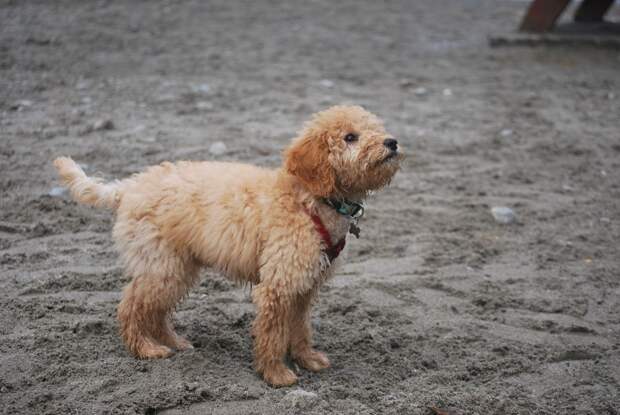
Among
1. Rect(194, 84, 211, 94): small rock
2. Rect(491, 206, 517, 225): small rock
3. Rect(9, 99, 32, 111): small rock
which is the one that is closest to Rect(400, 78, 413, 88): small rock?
Rect(194, 84, 211, 94): small rock

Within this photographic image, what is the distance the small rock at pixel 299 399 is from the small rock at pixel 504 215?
3.19 metres

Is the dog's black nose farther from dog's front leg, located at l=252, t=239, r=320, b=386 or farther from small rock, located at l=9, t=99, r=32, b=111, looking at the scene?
small rock, located at l=9, t=99, r=32, b=111

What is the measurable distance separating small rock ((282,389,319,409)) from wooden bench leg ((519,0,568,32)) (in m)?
10.0

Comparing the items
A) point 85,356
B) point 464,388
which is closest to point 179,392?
point 85,356

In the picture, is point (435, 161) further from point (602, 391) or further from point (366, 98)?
point (602, 391)

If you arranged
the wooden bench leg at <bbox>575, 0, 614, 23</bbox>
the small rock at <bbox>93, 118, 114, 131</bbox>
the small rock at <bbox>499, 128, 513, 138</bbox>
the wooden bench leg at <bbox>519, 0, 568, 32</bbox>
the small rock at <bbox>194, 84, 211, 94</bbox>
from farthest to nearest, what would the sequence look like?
the wooden bench leg at <bbox>575, 0, 614, 23</bbox> < the wooden bench leg at <bbox>519, 0, 568, 32</bbox> < the small rock at <bbox>194, 84, 211, 94</bbox> < the small rock at <bbox>499, 128, 513, 138</bbox> < the small rock at <bbox>93, 118, 114, 131</bbox>

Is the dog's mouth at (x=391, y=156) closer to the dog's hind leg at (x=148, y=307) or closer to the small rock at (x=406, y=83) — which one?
the dog's hind leg at (x=148, y=307)

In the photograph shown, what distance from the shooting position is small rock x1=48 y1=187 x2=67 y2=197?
19.8ft

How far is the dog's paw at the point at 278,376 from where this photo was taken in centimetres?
396

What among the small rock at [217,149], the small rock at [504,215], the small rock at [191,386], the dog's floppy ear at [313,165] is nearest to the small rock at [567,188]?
the small rock at [504,215]

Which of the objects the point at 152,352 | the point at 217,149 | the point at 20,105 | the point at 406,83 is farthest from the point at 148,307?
the point at 406,83

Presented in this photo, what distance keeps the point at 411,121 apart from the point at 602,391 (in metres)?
5.25

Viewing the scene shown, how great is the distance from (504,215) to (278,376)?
3.21m

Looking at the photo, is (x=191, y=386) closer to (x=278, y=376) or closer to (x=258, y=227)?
(x=278, y=376)
